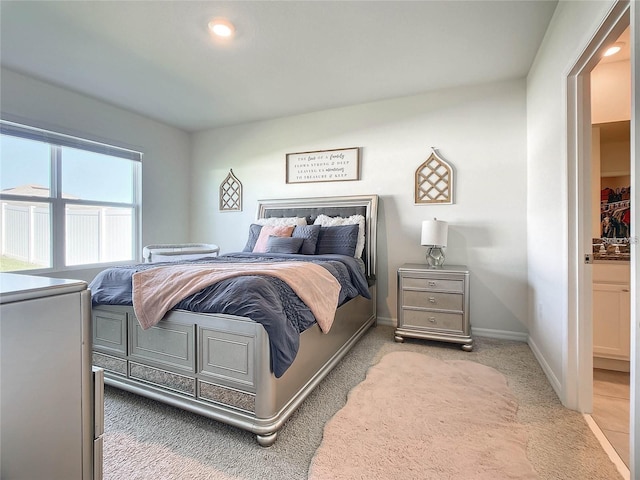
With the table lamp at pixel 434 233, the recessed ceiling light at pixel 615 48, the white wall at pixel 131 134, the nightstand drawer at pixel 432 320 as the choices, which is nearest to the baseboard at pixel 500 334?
the nightstand drawer at pixel 432 320

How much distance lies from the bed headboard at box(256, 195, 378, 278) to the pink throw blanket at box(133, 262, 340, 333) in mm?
1454

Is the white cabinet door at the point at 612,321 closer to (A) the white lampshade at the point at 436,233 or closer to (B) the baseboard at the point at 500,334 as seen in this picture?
(B) the baseboard at the point at 500,334

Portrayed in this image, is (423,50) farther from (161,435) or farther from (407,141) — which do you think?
(161,435)

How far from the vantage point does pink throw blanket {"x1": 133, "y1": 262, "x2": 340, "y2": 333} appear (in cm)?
173

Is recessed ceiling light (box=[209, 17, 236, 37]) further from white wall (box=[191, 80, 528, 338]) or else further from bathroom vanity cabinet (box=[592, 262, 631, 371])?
bathroom vanity cabinet (box=[592, 262, 631, 371])

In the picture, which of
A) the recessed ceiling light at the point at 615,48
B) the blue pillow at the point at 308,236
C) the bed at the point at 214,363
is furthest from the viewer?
the blue pillow at the point at 308,236

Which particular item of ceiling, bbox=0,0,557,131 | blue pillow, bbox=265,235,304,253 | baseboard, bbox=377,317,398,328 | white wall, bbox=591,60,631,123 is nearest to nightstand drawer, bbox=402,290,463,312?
baseboard, bbox=377,317,398,328

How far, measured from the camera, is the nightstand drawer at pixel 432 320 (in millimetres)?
2760

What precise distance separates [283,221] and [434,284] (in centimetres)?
183

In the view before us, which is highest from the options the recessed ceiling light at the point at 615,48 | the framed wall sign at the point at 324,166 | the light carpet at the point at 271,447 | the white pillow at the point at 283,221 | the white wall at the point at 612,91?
the recessed ceiling light at the point at 615,48

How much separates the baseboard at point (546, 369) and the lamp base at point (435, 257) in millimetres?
1043

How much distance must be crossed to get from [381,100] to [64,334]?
11.8ft

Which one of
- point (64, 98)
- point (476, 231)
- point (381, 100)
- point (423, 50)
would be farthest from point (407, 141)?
point (64, 98)

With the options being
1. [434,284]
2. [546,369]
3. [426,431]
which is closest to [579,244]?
[546,369]
